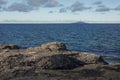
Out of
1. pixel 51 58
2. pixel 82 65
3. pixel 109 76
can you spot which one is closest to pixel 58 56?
pixel 51 58

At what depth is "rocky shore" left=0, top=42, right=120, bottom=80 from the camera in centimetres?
2112

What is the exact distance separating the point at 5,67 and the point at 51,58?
2.99 metres

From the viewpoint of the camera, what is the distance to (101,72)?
22.4m

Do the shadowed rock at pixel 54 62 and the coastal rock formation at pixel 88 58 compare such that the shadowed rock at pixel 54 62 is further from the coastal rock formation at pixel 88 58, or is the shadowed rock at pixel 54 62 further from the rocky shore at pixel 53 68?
the coastal rock formation at pixel 88 58

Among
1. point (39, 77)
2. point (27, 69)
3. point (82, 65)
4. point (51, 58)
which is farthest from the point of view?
point (82, 65)

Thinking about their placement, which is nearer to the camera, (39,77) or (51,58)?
(39,77)

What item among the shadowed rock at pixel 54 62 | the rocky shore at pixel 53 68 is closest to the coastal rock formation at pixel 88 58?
the rocky shore at pixel 53 68

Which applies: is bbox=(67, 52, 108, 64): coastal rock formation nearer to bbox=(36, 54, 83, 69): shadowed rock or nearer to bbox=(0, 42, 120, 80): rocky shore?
bbox=(0, 42, 120, 80): rocky shore

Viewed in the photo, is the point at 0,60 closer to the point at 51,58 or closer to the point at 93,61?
the point at 51,58

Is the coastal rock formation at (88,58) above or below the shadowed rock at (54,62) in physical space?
below

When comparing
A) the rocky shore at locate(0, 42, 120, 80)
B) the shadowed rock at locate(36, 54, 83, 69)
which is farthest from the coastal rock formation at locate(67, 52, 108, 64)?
the shadowed rock at locate(36, 54, 83, 69)

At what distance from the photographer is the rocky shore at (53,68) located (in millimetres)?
21125

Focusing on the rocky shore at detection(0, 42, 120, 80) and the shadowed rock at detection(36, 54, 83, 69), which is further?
the shadowed rock at detection(36, 54, 83, 69)

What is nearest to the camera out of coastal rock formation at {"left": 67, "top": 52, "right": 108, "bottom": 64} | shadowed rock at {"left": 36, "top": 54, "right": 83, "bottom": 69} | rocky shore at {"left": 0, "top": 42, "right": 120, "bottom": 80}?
rocky shore at {"left": 0, "top": 42, "right": 120, "bottom": 80}
